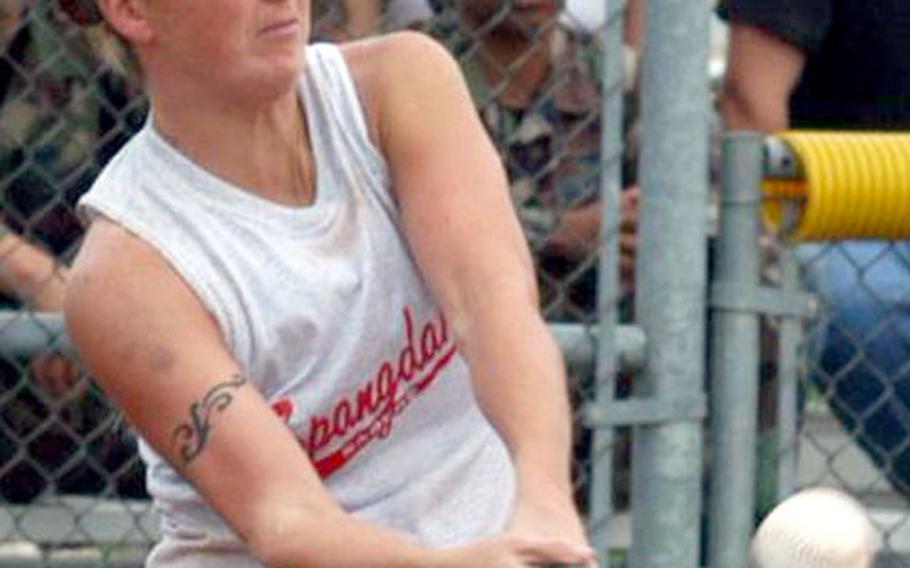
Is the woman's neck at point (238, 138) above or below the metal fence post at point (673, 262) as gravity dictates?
above

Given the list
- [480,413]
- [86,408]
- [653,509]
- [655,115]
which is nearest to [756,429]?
[653,509]

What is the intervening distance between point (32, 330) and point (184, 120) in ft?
4.34

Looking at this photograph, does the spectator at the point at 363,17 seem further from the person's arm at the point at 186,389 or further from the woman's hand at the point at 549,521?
the woman's hand at the point at 549,521

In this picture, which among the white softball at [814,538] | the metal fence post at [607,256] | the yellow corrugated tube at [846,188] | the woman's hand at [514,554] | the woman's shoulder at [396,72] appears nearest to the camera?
the woman's hand at [514,554]

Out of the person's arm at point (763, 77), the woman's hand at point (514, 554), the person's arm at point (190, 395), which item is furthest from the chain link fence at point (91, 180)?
the woman's hand at point (514, 554)

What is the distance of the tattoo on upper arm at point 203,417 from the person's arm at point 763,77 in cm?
182

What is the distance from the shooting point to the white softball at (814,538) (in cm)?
267

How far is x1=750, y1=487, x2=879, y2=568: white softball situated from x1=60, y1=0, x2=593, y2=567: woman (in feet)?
0.69

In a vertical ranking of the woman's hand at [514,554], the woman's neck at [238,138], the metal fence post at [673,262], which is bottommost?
the metal fence post at [673,262]

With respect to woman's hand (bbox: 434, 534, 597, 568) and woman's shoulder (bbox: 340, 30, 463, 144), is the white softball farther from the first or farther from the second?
woman's shoulder (bbox: 340, 30, 463, 144)

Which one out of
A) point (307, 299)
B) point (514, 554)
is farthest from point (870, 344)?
point (514, 554)

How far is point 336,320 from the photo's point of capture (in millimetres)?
2988

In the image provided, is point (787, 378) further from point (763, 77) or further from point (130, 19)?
point (130, 19)

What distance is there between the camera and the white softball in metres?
2.67
